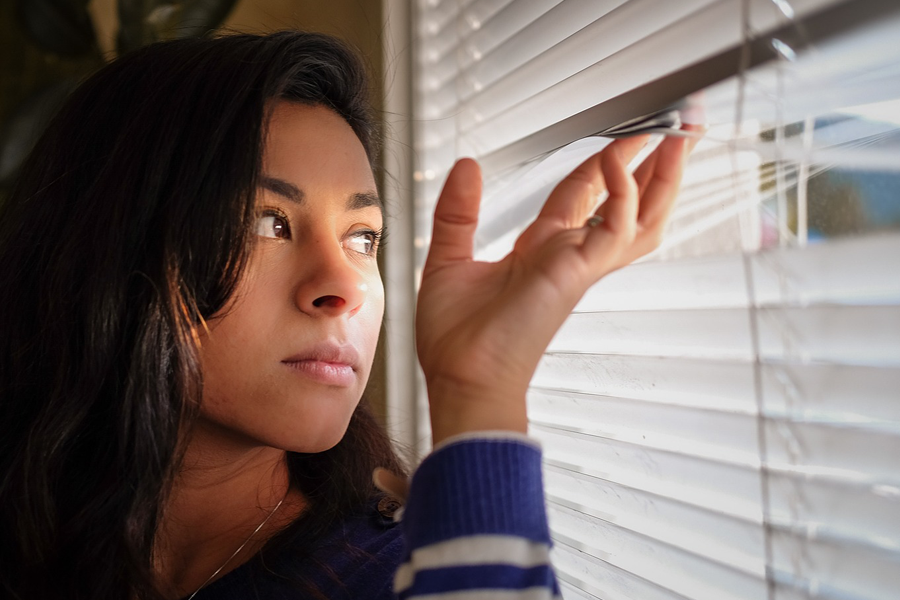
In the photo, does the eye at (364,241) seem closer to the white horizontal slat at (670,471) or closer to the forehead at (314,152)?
the forehead at (314,152)

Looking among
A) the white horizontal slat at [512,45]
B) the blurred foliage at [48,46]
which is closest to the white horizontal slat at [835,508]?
the white horizontal slat at [512,45]

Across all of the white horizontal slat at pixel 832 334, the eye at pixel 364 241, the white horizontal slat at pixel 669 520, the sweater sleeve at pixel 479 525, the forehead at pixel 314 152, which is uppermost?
the forehead at pixel 314 152

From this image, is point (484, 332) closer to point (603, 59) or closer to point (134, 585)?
point (603, 59)

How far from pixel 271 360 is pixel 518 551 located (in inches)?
13.4

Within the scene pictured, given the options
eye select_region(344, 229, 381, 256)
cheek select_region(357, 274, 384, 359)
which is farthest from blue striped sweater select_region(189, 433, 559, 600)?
eye select_region(344, 229, 381, 256)

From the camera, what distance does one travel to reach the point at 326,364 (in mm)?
739

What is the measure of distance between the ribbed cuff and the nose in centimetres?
25

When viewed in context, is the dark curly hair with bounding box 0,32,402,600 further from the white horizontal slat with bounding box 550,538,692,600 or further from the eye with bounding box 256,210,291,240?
the white horizontal slat with bounding box 550,538,692,600

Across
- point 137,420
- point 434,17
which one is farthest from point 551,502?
point 434,17

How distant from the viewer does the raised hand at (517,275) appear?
1.81 ft

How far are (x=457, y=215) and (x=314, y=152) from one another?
0.25 metres

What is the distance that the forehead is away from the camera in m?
0.76

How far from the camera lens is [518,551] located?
1.65 feet

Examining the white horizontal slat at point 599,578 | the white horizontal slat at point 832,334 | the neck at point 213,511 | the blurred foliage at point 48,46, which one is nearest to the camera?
the white horizontal slat at point 832,334
